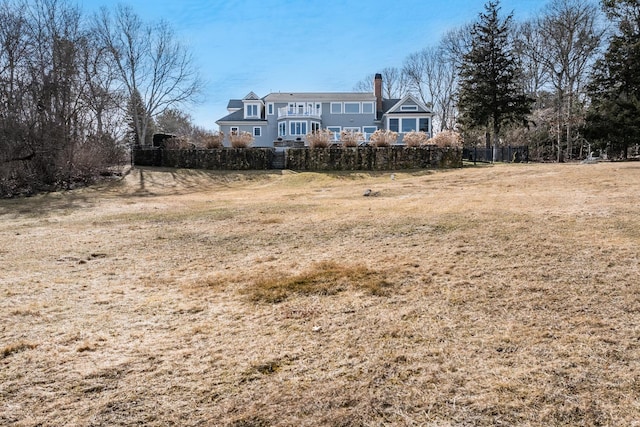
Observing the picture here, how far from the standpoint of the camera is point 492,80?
25.6 metres

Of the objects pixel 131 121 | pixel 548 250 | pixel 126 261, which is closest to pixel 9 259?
pixel 126 261

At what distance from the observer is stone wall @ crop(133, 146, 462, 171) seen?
19578 mm

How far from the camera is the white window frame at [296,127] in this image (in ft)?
108

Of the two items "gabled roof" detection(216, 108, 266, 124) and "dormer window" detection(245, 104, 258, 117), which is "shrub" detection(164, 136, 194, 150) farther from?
"dormer window" detection(245, 104, 258, 117)

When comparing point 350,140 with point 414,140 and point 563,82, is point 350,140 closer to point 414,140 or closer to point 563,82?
point 414,140

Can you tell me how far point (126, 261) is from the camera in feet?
16.7

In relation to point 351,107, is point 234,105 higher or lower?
higher

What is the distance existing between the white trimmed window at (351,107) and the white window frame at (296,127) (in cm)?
396

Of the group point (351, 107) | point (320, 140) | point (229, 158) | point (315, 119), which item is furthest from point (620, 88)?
point (229, 158)

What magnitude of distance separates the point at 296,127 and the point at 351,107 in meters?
5.16

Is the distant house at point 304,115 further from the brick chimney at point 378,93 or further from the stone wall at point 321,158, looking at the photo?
the stone wall at point 321,158

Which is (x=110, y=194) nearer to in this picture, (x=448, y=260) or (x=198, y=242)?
(x=198, y=242)

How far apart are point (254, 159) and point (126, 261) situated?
16.9 meters

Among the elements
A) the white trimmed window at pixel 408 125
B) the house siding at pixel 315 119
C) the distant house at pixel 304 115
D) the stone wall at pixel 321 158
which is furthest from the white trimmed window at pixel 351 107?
the stone wall at pixel 321 158
